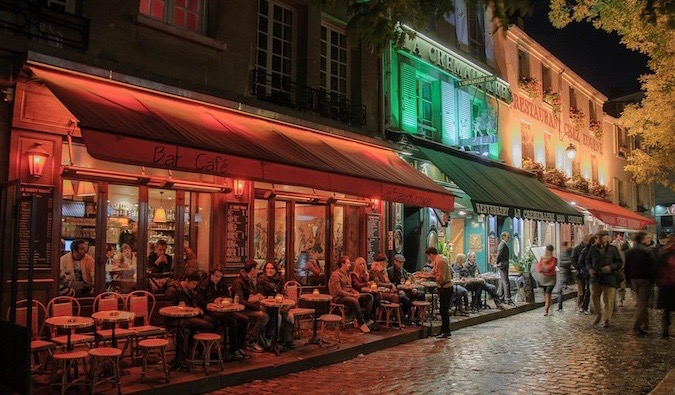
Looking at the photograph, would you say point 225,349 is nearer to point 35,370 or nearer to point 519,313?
point 35,370

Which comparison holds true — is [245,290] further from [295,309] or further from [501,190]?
[501,190]

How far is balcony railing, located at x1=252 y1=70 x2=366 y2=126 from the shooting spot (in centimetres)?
1062

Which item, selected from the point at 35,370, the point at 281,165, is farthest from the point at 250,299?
the point at 35,370

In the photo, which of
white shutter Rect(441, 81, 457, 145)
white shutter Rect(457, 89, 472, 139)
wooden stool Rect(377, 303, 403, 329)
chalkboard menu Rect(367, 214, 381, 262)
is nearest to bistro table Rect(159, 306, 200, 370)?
wooden stool Rect(377, 303, 403, 329)

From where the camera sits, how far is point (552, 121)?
22484 millimetres

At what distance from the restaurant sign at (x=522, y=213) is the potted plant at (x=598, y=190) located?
806 centimetres

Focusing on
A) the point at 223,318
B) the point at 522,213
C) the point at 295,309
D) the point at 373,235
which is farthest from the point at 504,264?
the point at 223,318

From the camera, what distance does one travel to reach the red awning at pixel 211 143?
6.58m

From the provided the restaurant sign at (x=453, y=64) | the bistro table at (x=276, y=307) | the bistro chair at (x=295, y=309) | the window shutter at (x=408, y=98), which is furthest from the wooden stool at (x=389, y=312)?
the restaurant sign at (x=453, y=64)

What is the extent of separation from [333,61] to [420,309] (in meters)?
5.71

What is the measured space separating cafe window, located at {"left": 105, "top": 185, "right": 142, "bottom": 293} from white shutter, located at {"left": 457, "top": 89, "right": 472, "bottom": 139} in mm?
10618

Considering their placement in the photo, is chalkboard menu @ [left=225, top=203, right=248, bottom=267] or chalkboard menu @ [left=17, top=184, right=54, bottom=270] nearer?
chalkboard menu @ [left=17, top=184, right=54, bottom=270]

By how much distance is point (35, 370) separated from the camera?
6.48 meters

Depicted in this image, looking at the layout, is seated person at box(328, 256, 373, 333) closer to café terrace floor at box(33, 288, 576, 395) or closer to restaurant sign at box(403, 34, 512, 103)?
café terrace floor at box(33, 288, 576, 395)
